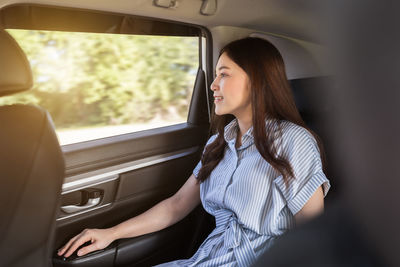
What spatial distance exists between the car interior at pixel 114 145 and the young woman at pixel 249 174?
8 centimetres

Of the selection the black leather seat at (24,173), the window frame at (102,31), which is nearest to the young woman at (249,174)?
the window frame at (102,31)

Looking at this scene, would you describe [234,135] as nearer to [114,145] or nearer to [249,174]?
[249,174]

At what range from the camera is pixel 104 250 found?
1866mm

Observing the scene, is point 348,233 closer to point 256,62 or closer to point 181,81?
point 256,62

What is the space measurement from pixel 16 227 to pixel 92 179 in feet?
2.81

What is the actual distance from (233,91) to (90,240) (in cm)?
80

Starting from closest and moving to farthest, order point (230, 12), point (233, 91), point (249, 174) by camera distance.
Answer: point (249, 174) < point (233, 91) < point (230, 12)

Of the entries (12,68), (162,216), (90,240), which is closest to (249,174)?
(162,216)

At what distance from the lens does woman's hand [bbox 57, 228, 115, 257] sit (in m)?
1.81

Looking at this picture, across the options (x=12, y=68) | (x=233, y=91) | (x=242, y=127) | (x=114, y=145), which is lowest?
(x=114, y=145)

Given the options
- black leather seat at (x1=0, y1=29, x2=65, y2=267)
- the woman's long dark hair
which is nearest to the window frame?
black leather seat at (x1=0, y1=29, x2=65, y2=267)

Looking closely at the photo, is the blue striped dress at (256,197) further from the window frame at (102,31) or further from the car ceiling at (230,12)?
the window frame at (102,31)

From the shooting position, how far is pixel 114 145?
219 cm

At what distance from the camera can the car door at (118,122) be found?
1.98m
